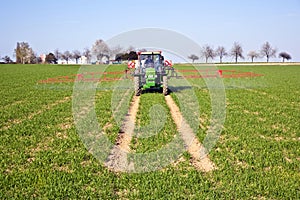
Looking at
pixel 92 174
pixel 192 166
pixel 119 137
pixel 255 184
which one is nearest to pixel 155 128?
pixel 119 137

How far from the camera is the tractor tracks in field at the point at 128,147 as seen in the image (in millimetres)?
7738

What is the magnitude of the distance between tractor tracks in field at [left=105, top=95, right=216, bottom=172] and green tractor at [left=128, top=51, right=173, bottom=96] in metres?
5.54

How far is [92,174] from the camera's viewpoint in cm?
708

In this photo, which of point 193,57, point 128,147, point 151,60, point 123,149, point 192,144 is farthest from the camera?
point 151,60

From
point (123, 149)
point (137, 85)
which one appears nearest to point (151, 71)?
point (137, 85)

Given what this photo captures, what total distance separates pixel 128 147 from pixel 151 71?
34.9 ft

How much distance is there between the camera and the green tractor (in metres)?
19.5

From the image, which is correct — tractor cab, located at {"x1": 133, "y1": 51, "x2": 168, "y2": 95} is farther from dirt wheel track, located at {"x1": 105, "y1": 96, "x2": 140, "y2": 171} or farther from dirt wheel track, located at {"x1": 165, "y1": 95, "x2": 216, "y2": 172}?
dirt wheel track, located at {"x1": 105, "y1": 96, "x2": 140, "y2": 171}

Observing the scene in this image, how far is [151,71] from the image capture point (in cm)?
1936

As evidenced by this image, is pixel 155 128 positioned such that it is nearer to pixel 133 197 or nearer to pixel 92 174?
pixel 92 174

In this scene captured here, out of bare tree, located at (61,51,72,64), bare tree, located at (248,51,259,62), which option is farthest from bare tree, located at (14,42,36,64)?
bare tree, located at (248,51,259,62)

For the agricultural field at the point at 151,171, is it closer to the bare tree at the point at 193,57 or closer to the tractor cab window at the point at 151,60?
the bare tree at the point at 193,57

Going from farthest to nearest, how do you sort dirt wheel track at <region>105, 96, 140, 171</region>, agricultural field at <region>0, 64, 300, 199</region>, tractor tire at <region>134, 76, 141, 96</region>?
tractor tire at <region>134, 76, 141, 96</region> → dirt wheel track at <region>105, 96, 140, 171</region> → agricultural field at <region>0, 64, 300, 199</region>

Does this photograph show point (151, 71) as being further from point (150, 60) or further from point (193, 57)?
point (193, 57)
